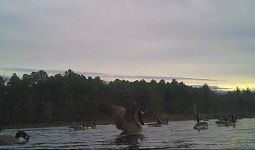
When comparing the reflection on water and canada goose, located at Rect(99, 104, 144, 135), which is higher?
canada goose, located at Rect(99, 104, 144, 135)

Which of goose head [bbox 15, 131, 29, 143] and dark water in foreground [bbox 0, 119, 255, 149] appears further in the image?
goose head [bbox 15, 131, 29, 143]

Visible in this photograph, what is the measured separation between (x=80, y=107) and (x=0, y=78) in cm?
2797

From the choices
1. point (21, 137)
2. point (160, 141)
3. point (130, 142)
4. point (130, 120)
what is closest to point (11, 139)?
point (21, 137)

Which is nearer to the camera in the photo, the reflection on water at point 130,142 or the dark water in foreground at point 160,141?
the dark water in foreground at point 160,141

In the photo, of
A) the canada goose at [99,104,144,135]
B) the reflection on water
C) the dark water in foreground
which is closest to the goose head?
the dark water in foreground

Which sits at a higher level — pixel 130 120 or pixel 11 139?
pixel 130 120

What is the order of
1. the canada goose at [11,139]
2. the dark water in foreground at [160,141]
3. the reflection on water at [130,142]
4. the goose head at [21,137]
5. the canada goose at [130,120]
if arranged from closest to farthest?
the dark water in foreground at [160,141], the reflection on water at [130,142], the canada goose at [11,139], the goose head at [21,137], the canada goose at [130,120]

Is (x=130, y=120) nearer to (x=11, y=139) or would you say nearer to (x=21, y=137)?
(x=21, y=137)

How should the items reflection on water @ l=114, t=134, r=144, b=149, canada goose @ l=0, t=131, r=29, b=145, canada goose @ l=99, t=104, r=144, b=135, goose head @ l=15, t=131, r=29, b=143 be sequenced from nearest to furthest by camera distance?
reflection on water @ l=114, t=134, r=144, b=149
canada goose @ l=0, t=131, r=29, b=145
goose head @ l=15, t=131, r=29, b=143
canada goose @ l=99, t=104, r=144, b=135

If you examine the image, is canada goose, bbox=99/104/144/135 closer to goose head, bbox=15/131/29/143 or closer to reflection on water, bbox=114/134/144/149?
reflection on water, bbox=114/134/144/149

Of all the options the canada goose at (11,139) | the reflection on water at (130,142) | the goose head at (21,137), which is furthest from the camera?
the goose head at (21,137)

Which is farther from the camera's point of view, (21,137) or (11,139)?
(21,137)

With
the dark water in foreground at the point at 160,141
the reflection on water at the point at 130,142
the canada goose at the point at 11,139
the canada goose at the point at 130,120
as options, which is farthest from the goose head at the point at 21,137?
the canada goose at the point at 130,120

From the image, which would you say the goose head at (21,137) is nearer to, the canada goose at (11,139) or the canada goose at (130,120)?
the canada goose at (11,139)
